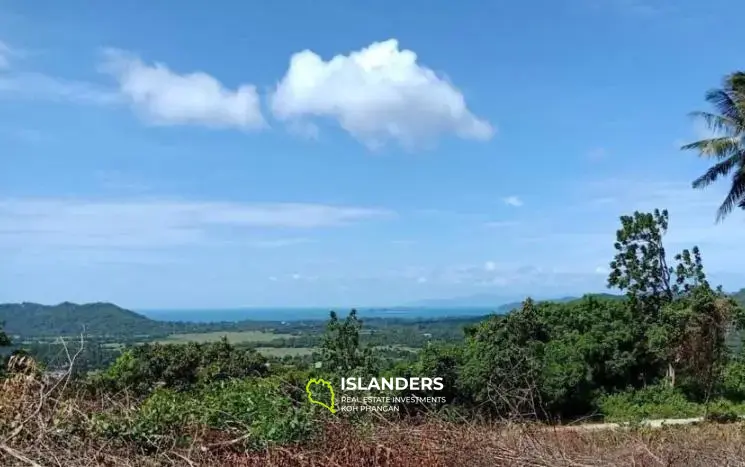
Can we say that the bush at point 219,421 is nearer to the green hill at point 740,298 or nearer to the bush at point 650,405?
the bush at point 650,405

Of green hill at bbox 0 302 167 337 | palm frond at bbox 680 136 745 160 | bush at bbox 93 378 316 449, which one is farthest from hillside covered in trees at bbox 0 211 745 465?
green hill at bbox 0 302 167 337

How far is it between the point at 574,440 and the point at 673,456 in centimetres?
110

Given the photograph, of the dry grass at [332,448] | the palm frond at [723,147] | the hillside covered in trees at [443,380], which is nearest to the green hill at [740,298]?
the hillside covered in trees at [443,380]

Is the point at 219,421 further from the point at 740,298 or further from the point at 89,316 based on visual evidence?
the point at 89,316

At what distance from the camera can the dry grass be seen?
451 centimetres

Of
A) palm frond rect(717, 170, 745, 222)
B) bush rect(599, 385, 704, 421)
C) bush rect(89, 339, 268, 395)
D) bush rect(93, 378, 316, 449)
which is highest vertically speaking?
palm frond rect(717, 170, 745, 222)

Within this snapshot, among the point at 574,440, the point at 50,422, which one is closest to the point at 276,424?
the point at 50,422

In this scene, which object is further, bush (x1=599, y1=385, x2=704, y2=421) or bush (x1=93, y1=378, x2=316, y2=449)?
bush (x1=599, y1=385, x2=704, y2=421)

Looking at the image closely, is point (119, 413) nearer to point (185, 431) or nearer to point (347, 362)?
point (185, 431)

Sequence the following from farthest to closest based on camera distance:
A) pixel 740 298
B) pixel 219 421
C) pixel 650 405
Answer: pixel 740 298
pixel 650 405
pixel 219 421

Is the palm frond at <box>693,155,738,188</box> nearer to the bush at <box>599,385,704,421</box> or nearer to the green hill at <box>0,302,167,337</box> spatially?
the bush at <box>599,385,704,421</box>

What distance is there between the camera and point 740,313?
60.6ft

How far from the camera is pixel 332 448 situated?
16.0 feet

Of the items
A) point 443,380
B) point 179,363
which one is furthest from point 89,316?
point 443,380
